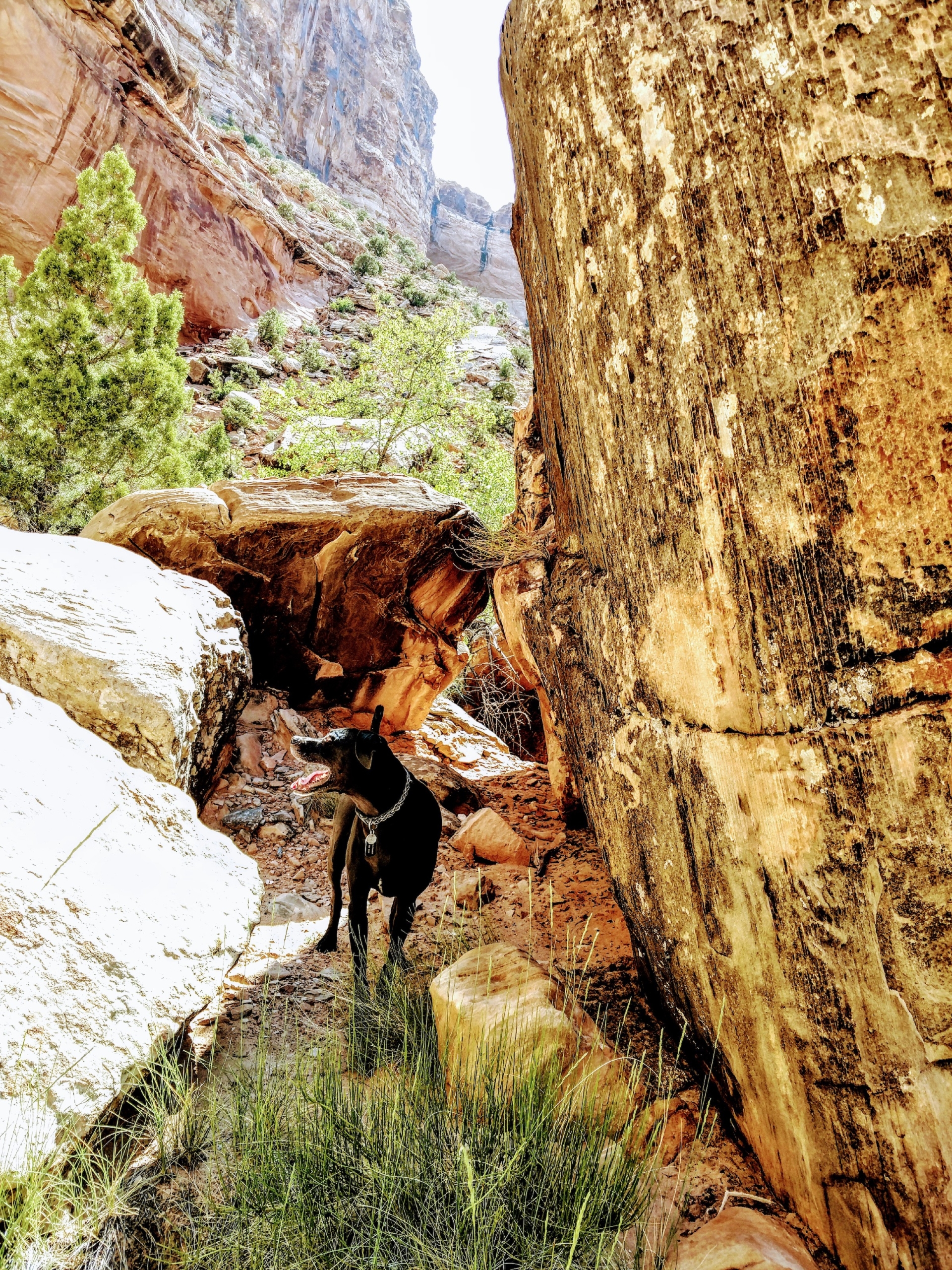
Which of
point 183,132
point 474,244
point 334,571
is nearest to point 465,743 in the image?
point 334,571

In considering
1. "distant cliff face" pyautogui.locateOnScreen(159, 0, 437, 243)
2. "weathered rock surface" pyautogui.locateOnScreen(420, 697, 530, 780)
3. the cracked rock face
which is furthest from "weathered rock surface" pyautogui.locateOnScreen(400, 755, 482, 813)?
"distant cliff face" pyautogui.locateOnScreen(159, 0, 437, 243)

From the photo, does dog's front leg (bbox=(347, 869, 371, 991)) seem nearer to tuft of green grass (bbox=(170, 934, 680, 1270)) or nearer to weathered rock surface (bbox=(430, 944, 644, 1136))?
weathered rock surface (bbox=(430, 944, 644, 1136))

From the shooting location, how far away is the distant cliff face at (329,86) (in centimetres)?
3488

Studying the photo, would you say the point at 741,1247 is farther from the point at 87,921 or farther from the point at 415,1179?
the point at 87,921

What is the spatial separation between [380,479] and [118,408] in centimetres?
419

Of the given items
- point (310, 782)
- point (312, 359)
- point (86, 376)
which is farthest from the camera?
point (312, 359)

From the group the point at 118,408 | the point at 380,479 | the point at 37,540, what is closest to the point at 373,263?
the point at 118,408

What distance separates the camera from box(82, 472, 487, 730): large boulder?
625cm

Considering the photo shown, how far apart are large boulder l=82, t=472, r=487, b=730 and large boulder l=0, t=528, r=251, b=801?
1.33 m

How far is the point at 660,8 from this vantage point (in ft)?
7.57

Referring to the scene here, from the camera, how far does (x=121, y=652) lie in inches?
148

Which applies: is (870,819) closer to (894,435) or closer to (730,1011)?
(730,1011)

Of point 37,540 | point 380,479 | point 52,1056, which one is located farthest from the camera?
point 380,479

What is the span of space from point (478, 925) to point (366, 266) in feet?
107
